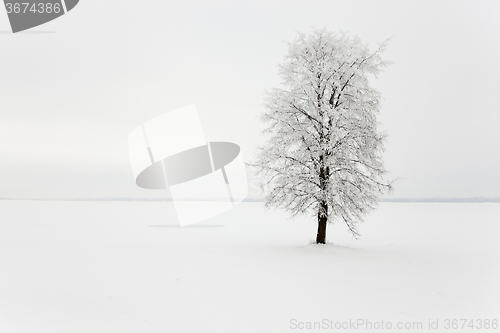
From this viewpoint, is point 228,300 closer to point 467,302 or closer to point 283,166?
point 467,302

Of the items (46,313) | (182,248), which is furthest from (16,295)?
(182,248)

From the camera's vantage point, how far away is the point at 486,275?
40.2ft

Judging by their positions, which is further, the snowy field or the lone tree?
the lone tree

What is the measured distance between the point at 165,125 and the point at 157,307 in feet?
45.8

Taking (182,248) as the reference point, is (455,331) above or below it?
above

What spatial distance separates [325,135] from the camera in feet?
54.0

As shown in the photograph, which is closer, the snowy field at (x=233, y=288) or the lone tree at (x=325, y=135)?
the snowy field at (x=233, y=288)

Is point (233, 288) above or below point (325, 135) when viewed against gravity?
below

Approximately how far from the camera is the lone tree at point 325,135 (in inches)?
650

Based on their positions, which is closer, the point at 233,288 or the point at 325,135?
the point at 233,288

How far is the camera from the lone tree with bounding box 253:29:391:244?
650 inches

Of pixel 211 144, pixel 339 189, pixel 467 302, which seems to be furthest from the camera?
pixel 211 144

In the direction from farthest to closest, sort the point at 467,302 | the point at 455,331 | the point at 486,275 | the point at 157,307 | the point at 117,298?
the point at 486,275, the point at 467,302, the point at 117,298, the point at 157,307, the point at 455,331

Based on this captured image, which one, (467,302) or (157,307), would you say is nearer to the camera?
(157,307)
